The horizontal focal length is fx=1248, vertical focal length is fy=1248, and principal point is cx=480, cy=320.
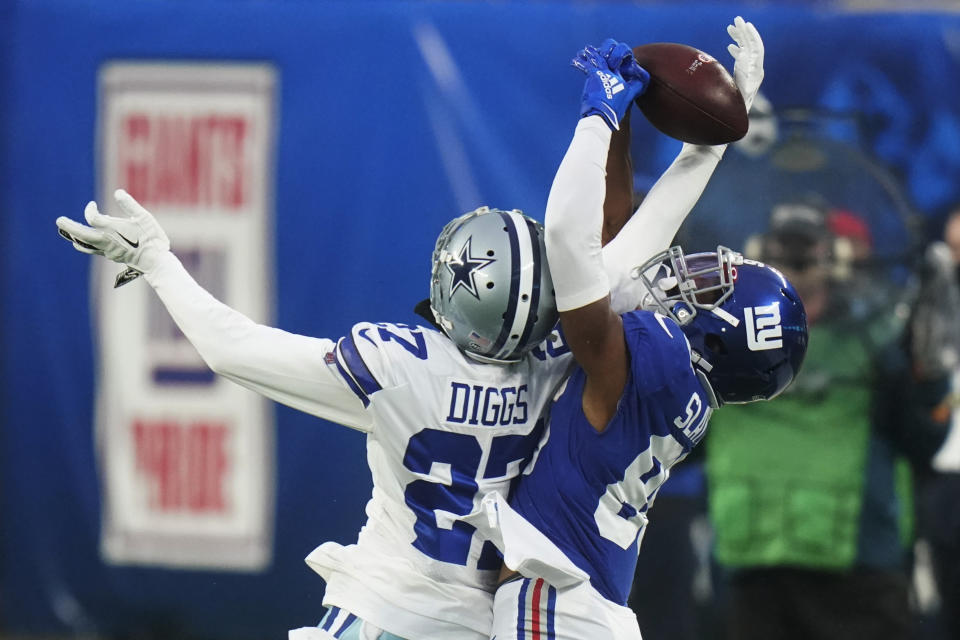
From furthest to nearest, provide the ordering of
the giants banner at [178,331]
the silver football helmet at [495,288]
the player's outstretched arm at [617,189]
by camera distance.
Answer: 1. the giants banner at [178,331]
2. the player's outstretched arm at [617,189]
3. the silver football helmet at [495,288]

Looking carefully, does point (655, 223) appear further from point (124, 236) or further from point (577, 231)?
point (124, 236)

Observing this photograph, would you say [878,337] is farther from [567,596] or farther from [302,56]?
[567,596]

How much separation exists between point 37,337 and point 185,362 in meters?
0.67

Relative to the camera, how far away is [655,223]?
2.68 meters

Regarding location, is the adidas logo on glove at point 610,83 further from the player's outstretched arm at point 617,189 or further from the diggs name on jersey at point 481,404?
the diggs name on jersey at point 481,404

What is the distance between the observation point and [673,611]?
16.4 feet

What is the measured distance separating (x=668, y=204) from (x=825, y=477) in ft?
7.84

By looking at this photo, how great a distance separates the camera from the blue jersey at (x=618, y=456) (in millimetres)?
→ 2287

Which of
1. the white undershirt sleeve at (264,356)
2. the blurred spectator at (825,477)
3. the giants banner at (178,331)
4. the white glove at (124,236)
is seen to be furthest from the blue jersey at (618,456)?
the giants banner at (178,331)

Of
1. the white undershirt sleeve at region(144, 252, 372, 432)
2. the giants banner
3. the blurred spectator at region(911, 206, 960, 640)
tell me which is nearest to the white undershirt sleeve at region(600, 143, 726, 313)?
the white undershirt sleeve at region(144, 252, 372, 432)

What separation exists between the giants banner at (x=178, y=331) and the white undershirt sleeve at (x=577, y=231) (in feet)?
10.7

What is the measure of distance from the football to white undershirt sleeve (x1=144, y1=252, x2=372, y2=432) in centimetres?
85

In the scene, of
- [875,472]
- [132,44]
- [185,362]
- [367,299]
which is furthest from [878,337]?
[132,44]

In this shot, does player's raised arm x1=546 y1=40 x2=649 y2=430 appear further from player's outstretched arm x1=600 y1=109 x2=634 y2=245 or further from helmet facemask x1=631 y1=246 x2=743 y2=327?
player's outstretched arm x1=600 y1=109 x2=634 y2=245
